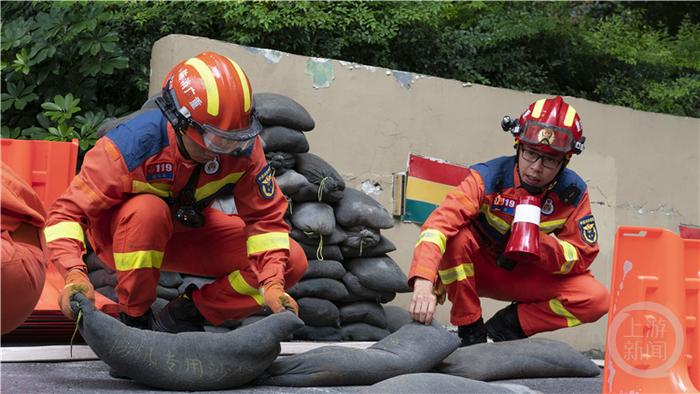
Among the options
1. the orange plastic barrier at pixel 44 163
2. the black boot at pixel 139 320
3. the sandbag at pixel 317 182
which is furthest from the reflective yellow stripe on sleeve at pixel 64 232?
the sandbag at pixel 317 182

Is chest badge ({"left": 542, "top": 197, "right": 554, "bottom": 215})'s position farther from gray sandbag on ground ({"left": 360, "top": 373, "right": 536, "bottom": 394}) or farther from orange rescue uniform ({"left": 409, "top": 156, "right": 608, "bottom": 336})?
gray sandbag on ground ({"left": 360, "top": 373, "right": 536, "bottom": 394})

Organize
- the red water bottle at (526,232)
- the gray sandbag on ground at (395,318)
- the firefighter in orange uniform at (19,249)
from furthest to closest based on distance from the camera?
the gray sandbag on ground at (395,318) → the red water bottle at (526,232) → the firefighter in orange uniform at (19,249)

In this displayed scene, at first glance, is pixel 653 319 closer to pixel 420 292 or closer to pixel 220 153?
pixel 420 292

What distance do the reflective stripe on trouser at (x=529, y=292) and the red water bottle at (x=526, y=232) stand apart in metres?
0.25

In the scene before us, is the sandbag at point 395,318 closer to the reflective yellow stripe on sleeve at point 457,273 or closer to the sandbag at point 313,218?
the sandbag at point 313,218

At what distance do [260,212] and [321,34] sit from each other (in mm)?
3134

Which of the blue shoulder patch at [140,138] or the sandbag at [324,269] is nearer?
the blue shoulder patch at [140,138]

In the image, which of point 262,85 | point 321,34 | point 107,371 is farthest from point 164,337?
point 321,34

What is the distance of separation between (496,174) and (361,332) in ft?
3.80

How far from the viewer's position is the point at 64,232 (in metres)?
3.40

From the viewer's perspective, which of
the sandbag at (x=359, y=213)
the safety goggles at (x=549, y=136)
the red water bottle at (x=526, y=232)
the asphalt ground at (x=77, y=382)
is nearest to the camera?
the asphalt ground at (x=77, y=382)

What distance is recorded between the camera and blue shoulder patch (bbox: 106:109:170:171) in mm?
3623

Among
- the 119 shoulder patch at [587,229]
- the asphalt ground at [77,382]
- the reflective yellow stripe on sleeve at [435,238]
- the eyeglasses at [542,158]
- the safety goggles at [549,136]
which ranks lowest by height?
the asphalt ground at [77,382]

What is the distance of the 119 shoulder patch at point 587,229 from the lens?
14.7 feet
